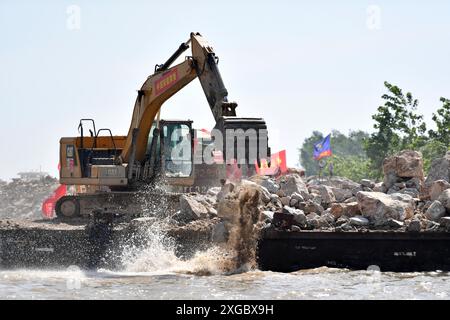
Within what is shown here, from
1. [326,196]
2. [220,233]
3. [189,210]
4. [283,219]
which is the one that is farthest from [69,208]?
[283,219]

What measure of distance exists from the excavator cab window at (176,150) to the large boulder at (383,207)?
15.1 ft

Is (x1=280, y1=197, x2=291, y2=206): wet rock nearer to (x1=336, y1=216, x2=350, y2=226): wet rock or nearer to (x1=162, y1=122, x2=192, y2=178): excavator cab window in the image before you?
(x1=336, y1=216, x2=350, y2=226): wet rock

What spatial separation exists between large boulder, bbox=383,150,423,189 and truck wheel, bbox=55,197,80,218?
290 inches

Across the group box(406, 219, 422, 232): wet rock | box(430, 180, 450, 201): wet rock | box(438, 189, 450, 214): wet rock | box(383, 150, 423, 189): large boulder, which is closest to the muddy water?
box(406, 219, 422, 232): wet rock

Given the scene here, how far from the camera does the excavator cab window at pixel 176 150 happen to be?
2369 centimetres

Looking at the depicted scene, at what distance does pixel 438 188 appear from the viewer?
21.5 meters

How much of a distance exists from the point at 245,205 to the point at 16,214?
2018 inches

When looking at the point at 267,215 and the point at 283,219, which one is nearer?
the point at 283,219

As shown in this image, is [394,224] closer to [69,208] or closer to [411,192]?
[411,192]

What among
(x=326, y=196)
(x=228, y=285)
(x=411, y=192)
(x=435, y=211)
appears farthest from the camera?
(x=326, y=196)

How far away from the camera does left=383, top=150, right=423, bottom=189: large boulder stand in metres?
23.3

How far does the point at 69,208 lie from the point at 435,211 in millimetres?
8902
